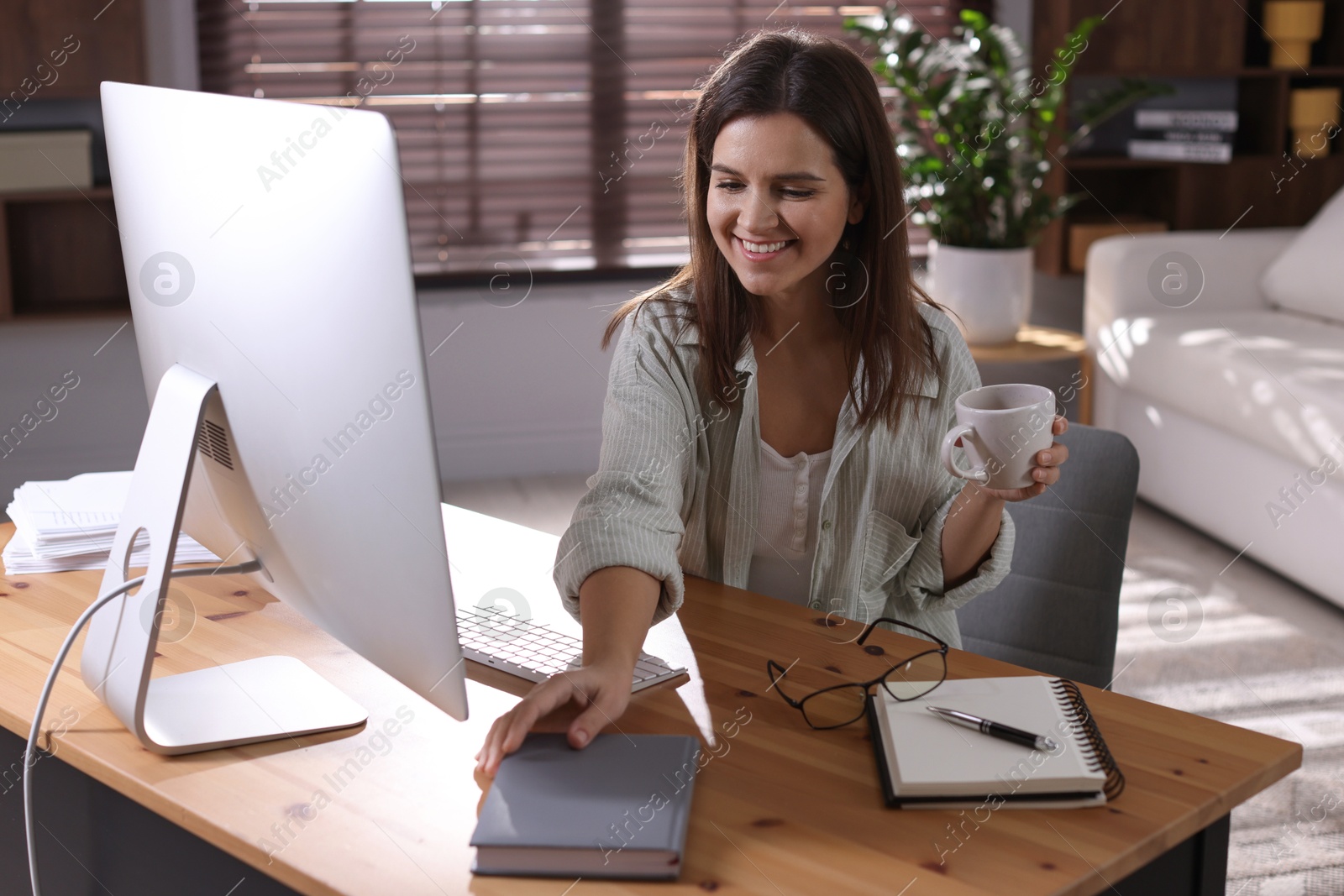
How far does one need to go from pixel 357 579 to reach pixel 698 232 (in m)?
0.75

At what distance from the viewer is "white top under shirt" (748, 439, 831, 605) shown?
1435mm

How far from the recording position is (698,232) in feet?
4.82

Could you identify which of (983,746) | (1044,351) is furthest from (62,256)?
(983,746)

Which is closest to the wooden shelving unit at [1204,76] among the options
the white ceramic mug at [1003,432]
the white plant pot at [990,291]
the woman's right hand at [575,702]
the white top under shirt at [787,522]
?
the white plant pot at [990,291]

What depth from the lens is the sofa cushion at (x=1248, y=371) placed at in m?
2.76

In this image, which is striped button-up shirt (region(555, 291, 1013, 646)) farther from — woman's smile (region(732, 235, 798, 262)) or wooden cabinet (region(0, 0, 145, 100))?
wooden cabinet (region(0, 0, 145, 100))

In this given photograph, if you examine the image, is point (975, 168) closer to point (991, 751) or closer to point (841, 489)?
point (841, 489)

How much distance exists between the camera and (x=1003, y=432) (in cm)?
104

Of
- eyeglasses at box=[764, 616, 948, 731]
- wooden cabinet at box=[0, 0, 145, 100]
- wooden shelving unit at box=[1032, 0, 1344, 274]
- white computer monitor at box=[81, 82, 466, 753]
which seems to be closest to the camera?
white computer monitor at box=[81, 82, 466, 753]

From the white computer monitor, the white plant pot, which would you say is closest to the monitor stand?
the white computer monitor

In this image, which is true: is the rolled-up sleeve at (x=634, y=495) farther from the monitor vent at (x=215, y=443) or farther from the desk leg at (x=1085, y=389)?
the desk leg at (x=1085, y=389)

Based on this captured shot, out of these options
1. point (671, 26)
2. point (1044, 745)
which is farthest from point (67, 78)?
point (1044, 745)

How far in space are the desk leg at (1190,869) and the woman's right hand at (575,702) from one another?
15.3 inches

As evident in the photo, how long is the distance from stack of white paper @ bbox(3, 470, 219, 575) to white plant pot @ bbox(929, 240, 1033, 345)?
2.39 meters
